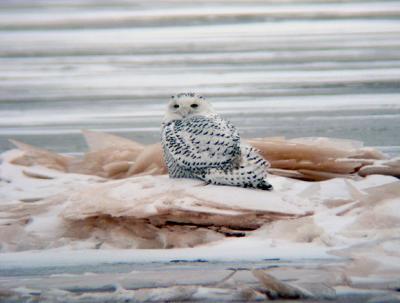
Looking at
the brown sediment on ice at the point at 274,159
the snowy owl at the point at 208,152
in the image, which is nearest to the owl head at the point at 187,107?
the snowy owl at the point at 208,152

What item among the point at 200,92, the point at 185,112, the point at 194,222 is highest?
the point at 185,112

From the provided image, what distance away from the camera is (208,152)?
228 centimetres

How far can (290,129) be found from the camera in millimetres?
3311

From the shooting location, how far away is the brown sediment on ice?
2.56 meters

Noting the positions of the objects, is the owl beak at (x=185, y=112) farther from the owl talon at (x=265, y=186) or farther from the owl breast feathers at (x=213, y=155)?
the owl talon at (x=265, y=186)

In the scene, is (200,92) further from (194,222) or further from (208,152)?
(194,222)

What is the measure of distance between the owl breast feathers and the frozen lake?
79 centimetres

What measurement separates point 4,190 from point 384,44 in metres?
2.82

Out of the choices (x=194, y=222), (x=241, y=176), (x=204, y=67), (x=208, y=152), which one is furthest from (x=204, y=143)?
(x=204, y=67)

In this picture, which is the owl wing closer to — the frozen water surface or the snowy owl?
the snowy owl

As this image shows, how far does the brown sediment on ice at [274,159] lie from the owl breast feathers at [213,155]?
0.29 meters

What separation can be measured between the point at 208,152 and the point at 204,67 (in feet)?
6.96

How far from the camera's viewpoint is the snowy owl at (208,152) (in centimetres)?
227

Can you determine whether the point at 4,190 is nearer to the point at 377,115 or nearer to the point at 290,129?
the point at 290,129
